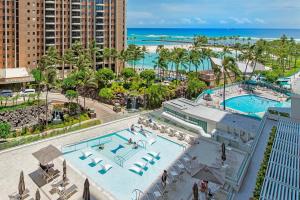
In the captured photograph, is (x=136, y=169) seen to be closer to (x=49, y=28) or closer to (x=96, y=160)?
(x=96, y=160)

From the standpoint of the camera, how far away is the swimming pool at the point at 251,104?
48.2 m

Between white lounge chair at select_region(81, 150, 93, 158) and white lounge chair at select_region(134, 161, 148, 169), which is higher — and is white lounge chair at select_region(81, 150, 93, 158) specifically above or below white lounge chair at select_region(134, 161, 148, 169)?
above

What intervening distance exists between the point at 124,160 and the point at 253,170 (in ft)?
34.5

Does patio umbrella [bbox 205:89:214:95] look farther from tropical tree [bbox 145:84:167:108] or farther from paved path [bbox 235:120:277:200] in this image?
paved path [bbox 235:120:277:200]

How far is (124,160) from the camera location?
2331cm

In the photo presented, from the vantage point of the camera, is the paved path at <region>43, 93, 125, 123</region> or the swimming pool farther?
the swimming pool

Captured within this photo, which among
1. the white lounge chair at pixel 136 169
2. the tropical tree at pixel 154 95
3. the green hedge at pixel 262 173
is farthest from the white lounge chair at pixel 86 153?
the tropical tree at pixel 154 95

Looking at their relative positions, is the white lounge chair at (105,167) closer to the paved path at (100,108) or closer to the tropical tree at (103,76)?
the paved path at (100,108)

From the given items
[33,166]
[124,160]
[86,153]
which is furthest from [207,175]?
[33,166]

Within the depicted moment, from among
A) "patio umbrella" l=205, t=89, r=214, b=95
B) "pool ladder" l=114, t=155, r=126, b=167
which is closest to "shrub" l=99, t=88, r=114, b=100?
"patio umbrella" l=205, t=89, r=214, b=95

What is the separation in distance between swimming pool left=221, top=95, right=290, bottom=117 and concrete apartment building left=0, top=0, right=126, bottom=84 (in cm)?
3758

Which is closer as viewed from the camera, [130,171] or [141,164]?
[130,171]

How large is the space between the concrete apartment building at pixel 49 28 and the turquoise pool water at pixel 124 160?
36.7 meters

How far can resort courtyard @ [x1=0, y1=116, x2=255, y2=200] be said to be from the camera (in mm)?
18594
